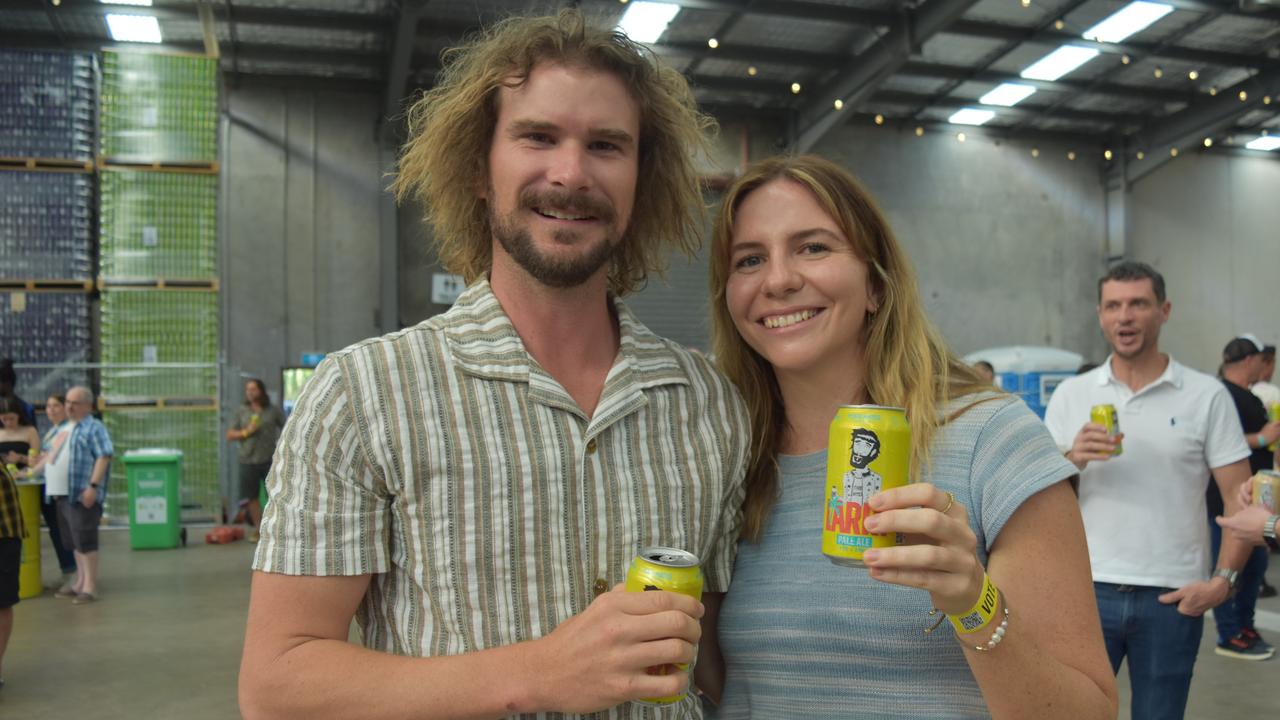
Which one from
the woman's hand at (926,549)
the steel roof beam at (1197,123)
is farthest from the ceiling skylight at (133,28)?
the steel roof beam at (1197,123)

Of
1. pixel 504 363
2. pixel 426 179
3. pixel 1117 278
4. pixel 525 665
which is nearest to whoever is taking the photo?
pixel 525 665

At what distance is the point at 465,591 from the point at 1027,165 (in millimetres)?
17966

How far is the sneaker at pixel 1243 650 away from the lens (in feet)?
19.6

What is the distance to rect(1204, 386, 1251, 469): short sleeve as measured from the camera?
138 inches

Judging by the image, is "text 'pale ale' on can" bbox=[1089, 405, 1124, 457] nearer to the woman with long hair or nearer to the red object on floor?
the woman with long hair

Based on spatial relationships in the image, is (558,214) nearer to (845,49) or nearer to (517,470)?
(517,470)

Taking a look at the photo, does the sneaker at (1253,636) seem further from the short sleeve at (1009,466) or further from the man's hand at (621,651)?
the man's hand at (621,651)

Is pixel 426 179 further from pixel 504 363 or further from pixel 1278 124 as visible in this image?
pixel 1278 124

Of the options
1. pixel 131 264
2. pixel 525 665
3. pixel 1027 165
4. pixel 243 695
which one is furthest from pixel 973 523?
pixel 1027 165

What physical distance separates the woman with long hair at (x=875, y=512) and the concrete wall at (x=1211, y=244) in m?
17.9

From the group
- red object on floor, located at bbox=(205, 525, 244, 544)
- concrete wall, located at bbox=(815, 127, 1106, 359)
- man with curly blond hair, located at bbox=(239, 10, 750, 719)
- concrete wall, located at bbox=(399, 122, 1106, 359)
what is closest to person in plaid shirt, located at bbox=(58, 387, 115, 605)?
red object on floor, located at bbox=(205, 525, 244, 544)

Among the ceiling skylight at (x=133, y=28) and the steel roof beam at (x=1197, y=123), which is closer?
the ceiling skylight at (x=133, y=28)

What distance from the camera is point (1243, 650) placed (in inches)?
238

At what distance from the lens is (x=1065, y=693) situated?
1486 millimetres
